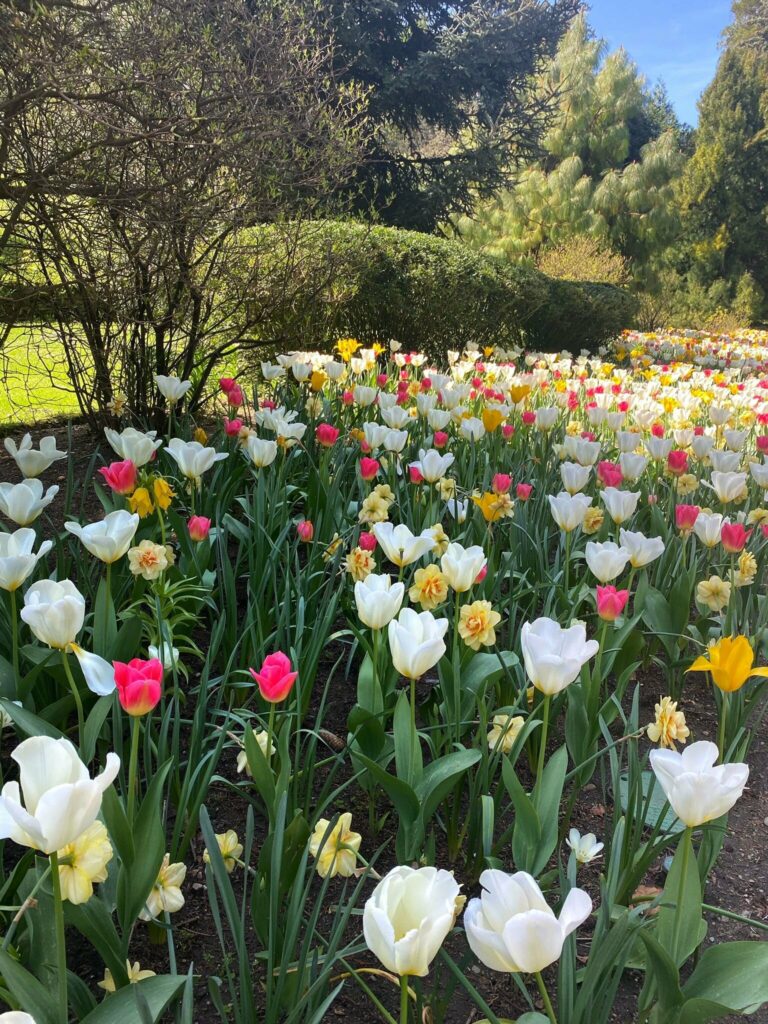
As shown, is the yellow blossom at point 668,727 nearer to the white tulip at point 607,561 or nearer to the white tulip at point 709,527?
the white tulip at point 607,561

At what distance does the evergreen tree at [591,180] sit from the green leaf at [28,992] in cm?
1894

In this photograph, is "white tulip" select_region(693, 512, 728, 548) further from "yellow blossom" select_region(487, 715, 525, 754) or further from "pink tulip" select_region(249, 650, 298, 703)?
"pink tulip" select_region(249, 650, 298, 703)

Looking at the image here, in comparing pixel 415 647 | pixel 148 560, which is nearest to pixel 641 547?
pixel 415 647

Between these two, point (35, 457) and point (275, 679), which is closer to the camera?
point (275, 679)

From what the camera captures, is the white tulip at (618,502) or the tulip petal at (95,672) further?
the white tulip at (618,502)

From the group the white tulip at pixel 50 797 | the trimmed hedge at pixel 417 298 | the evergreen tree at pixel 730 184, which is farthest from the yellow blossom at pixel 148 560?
the evergreen tree at pixel 730 184

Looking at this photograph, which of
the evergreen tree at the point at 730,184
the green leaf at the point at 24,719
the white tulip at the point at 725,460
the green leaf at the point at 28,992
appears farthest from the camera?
the evergreen tree at the point at 730,184

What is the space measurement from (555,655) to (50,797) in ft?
2.29

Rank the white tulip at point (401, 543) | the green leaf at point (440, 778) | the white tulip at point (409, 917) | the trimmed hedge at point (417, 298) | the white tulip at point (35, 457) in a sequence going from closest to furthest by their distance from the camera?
the white tulip at point (409, 917) < the green leaf at point (440, 778) < the white tulip at point (401, 543) < the white tulip at point (35, 457) < the trimmed hedge at point (417, 298)

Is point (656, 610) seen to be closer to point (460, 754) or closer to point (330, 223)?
point (460, 754)

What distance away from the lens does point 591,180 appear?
20578mm

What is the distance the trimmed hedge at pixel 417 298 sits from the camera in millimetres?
5102

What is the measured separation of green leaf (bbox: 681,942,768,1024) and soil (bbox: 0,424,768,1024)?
0.28 meters

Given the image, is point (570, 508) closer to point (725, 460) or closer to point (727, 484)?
point (727, 484)
